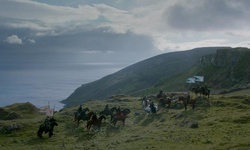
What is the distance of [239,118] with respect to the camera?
34.4 meters

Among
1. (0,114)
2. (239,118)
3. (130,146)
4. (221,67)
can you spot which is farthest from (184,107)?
(221,67)

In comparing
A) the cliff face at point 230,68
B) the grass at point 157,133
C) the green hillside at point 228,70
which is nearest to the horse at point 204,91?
the grass at point 157,133

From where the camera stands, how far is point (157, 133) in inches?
1246

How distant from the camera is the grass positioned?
26.0 m

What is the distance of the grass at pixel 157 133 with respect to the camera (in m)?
26.0

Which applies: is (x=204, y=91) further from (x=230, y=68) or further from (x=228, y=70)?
(x=230, y=68)

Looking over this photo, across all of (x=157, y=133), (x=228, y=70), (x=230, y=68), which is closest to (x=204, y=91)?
(x=157, y=133)

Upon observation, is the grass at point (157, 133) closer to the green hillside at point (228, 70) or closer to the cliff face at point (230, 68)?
the green hillside at point (228, 70)

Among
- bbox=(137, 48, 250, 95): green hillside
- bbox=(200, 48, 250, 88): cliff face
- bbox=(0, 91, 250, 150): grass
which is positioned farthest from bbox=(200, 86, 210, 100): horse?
bbox=(200, 48, 250, 88): cliff face

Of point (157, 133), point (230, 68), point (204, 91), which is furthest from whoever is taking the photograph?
point (230, 68)

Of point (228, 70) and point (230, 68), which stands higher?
point (230, 68)

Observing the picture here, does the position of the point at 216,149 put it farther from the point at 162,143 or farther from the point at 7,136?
the point at 7,136

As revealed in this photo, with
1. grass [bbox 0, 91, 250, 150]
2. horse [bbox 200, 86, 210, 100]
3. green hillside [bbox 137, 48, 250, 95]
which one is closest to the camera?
grass [bbox 0, 91, 250, 150]

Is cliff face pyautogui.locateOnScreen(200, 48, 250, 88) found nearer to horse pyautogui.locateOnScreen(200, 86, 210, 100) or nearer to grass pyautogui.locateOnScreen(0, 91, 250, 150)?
horse pyautogui.locateOnScreen(200, 86, 210, 100)
